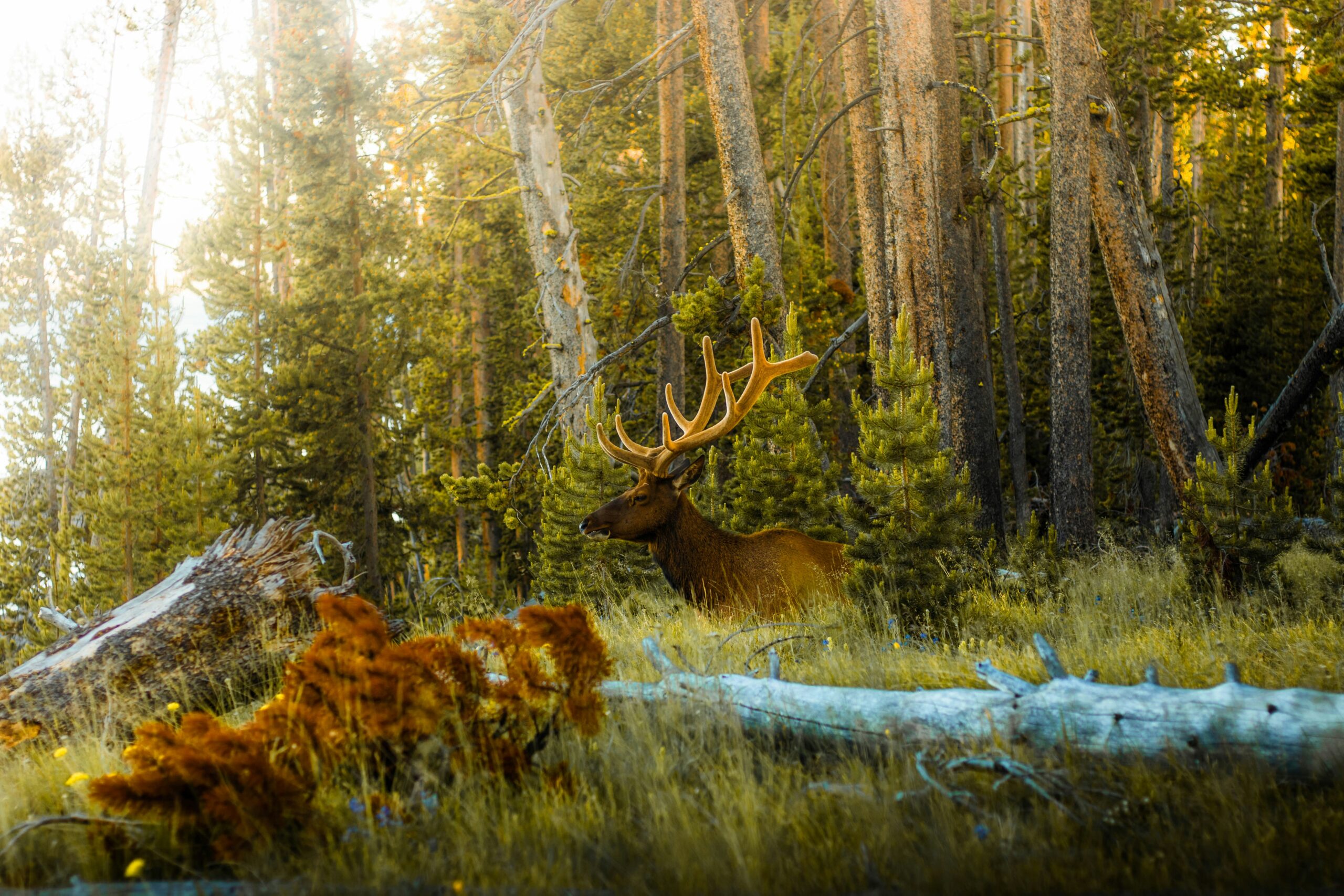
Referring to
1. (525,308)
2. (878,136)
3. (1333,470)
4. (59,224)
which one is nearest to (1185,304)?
(1333,470)

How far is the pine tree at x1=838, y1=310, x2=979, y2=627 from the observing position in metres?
6.05

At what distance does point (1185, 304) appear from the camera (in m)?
16.8

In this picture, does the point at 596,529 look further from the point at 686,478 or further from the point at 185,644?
the point at 185,644

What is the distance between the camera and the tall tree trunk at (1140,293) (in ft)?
24.9

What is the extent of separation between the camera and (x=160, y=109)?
73.4 ft

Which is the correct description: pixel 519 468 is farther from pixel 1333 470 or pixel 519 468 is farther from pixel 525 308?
pixel 1333 470

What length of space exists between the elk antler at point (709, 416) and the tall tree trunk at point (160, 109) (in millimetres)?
19478

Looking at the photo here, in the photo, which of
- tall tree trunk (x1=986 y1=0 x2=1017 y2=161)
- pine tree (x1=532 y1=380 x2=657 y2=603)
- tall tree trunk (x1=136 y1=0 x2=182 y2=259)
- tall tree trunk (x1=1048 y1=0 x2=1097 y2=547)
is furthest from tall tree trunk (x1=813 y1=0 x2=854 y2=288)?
tall tree trunk (x1=136 y1=0 x2=182 y2=259)

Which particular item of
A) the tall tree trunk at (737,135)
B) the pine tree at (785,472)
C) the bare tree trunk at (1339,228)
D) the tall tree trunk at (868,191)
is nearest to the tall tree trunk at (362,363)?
the tall tree trunk at (737,135)

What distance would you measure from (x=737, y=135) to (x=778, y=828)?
8.17 m

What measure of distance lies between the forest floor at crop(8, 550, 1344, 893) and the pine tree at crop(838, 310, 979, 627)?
74.3 inches

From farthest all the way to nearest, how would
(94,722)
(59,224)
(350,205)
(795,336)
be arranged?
1. (59,224)
2. (350,205)
3. (795,336)
4. (94,722)

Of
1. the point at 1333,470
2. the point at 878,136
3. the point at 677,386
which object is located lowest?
the point at 1333,470

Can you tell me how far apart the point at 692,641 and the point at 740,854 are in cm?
297
